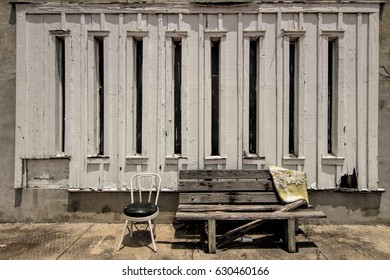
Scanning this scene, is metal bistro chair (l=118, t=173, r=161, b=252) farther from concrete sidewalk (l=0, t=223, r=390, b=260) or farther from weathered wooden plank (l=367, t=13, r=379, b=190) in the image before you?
weathered wooden plank (l=367, t=13, r=379, b=190)

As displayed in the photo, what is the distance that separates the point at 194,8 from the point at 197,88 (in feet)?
4.74

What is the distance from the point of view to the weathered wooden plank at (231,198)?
430 centimetres

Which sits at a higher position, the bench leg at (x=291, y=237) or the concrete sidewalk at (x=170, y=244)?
the bench leg at (x=291, y=237)

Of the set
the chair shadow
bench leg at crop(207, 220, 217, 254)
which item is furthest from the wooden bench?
the chair shadow

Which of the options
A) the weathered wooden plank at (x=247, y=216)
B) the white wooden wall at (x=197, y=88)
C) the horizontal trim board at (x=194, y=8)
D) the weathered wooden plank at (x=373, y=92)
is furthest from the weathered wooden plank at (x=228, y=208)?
the horizontal trim board at (x=194, y=8)

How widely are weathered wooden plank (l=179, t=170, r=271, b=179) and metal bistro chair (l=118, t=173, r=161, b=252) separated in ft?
1.78

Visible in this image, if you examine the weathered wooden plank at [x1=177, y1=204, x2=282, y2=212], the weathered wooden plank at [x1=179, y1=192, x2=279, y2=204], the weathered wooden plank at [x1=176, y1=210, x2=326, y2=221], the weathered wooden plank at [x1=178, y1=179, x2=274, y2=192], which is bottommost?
the weathered wooden plank at [x1=176, y1=210, x2=326, y2=221]

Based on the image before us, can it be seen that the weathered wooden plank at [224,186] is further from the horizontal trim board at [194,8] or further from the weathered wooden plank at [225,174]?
the horizontal trim board at [194,8]

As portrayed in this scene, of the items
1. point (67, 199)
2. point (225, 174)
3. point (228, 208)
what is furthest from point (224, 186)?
point (67, 199)

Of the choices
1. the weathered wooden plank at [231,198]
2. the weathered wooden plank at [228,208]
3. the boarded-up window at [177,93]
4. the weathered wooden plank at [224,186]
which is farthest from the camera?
the boarded-up window at [177,93]

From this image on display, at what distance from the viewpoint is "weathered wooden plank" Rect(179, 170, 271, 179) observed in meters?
4.61

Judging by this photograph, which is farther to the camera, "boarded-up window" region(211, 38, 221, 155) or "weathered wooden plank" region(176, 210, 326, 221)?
"boarded-up window" region(211, 38, 221, 155)

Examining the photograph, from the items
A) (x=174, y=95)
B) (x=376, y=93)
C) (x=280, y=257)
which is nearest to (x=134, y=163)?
(x=174, y=95)

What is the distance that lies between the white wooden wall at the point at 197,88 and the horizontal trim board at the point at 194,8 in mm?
18
